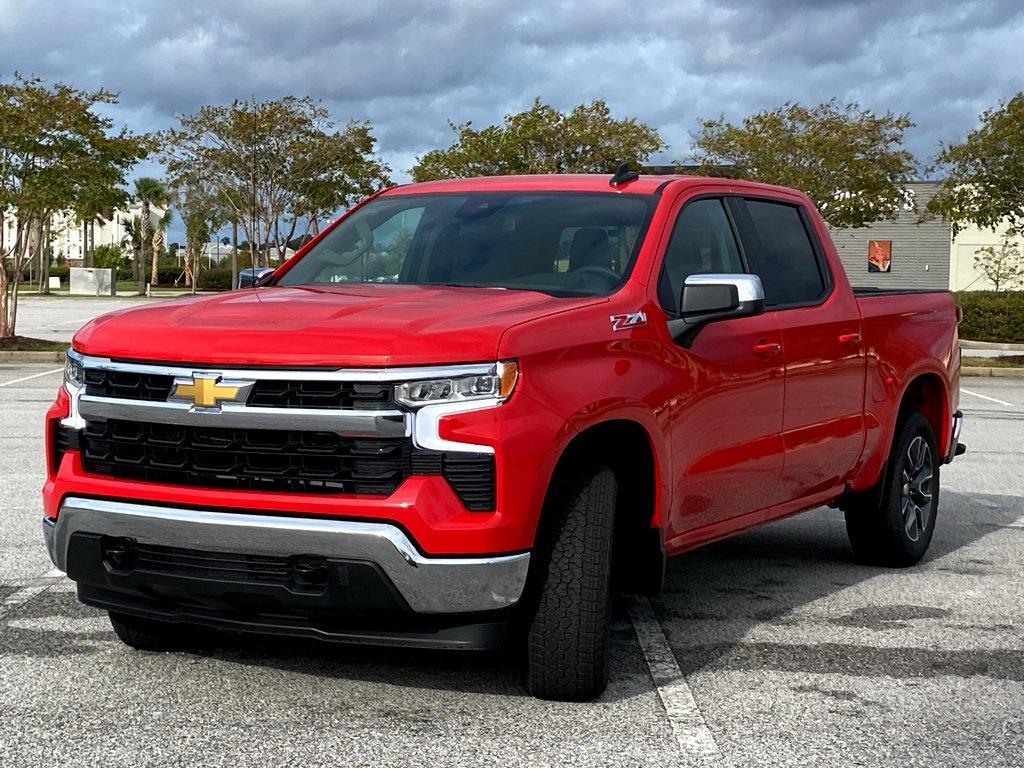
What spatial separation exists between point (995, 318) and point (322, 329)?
32.2m

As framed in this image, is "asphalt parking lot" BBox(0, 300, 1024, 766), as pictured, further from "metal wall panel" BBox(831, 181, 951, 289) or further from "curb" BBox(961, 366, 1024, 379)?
"metal wall panel" BBox(831, 181, 951, 289)

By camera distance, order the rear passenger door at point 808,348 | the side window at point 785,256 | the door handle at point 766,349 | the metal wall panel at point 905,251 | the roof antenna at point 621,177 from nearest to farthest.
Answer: the door handle at point 766,349 → the roof antenna at point 621,177 → the rear passenger door at point 808,348 → the side window at point 785,256 → the metal wall panel at point 905,251

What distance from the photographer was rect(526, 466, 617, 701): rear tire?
4793mm

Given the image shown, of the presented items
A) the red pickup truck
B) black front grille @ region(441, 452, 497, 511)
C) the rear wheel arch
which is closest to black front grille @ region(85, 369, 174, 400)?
the red pickup truck

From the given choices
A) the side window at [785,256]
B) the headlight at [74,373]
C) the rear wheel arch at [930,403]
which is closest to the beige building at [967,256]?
the rear wheel arch at [930,403]

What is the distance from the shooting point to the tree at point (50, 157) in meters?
25.2

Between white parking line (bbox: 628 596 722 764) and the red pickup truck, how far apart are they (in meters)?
0.29

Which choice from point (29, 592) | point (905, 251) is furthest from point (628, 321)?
point (905, 251)

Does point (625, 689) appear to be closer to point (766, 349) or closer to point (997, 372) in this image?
point (766, 349)

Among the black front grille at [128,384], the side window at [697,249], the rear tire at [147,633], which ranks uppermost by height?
the side window at [697,249]

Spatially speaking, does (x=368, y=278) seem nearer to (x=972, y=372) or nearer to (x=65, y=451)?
(x=65, y=451)

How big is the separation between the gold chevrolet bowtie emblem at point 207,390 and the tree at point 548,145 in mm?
35855

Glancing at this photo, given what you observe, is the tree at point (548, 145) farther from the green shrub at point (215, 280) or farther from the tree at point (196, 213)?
the green shrub at point (215, 280)

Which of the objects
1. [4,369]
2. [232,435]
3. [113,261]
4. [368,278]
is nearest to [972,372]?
[4,369]
